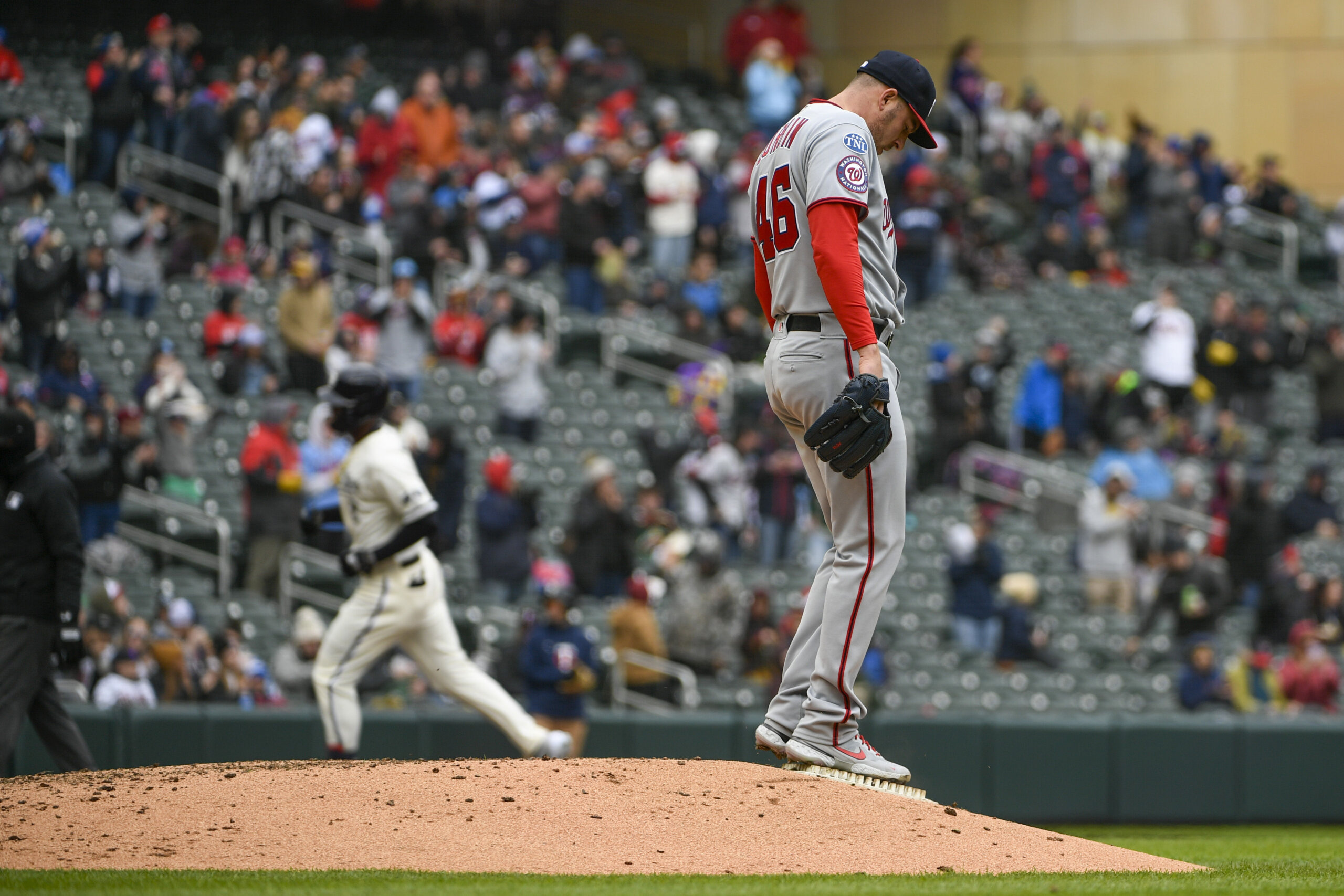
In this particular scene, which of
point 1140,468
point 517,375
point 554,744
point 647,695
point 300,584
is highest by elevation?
point 517,375

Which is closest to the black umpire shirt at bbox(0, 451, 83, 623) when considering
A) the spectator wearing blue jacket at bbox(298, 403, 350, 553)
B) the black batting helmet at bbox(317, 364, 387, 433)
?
the black batting helmet at bbox(317, 364, 387, 433)

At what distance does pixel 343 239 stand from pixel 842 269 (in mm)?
12893

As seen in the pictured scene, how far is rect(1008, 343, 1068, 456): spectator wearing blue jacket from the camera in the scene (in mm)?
17938

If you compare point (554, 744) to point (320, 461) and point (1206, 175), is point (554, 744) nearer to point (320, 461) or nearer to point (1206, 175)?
point (320, 461)

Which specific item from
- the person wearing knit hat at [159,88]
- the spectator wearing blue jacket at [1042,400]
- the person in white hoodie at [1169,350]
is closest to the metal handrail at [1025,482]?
the spectator wearing blue jacket at [1042,400]

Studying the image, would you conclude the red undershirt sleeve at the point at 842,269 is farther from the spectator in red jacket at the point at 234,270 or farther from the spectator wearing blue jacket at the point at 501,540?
the spectator in red jacket at the point at 234,270

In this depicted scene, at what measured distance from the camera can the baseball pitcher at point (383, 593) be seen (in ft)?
27.3

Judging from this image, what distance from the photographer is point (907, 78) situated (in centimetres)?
594

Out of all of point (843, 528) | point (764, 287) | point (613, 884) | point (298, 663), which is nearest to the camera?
point (613, 884)

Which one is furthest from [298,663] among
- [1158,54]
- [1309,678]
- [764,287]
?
[1158,54]

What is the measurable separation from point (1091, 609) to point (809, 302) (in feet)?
36.0

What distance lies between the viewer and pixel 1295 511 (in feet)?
55.9

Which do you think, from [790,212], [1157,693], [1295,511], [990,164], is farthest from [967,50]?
[790,212]

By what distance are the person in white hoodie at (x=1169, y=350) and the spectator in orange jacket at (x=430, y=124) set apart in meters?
7.84
